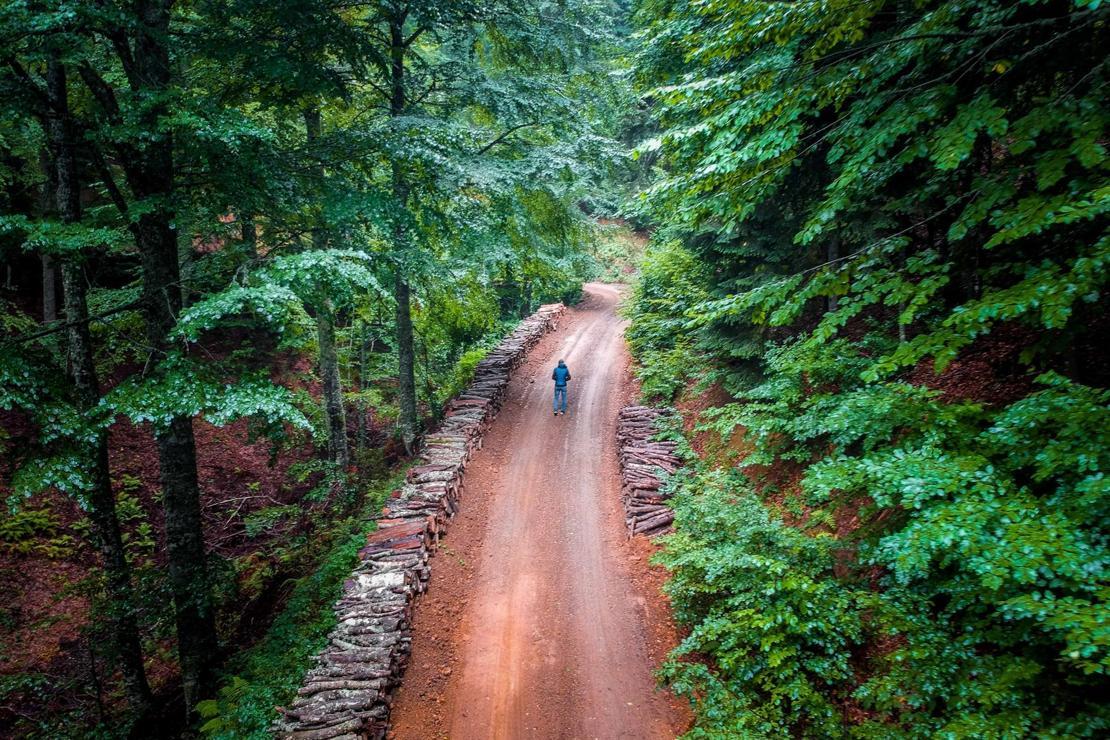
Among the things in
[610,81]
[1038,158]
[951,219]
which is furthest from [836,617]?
[610,81]

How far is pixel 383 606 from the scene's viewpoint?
7.97m

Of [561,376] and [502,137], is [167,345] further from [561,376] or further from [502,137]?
[561,376]

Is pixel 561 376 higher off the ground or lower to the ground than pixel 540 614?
higher

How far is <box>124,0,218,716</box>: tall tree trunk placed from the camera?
6883mm

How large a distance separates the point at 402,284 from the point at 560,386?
5.76m

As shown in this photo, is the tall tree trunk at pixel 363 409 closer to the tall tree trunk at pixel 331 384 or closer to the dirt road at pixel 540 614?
the tall tree trunk at pixel 331 384

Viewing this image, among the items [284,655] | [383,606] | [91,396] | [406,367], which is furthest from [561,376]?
[91,396]

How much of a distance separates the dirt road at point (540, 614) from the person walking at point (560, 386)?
1559 millimetres

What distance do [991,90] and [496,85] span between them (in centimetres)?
966

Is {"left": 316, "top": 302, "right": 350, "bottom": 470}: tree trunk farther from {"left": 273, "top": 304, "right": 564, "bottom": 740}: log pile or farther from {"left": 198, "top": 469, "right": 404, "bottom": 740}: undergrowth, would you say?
{"left": 198, "top": 469, "right": 404, "bottom": 740}: undergrowth

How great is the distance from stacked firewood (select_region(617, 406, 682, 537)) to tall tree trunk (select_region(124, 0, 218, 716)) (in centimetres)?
776

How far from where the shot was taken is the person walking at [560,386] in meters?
15.7

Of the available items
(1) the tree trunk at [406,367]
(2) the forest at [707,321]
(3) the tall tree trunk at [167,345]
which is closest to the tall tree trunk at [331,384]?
(2) the forest at [707,321]

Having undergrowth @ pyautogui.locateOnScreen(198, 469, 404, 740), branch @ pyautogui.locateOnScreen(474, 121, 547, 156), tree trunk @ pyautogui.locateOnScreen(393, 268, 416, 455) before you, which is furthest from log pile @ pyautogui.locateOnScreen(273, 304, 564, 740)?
branch @ pyautogui.locateOnScreen(474, 121, 547, 156)
